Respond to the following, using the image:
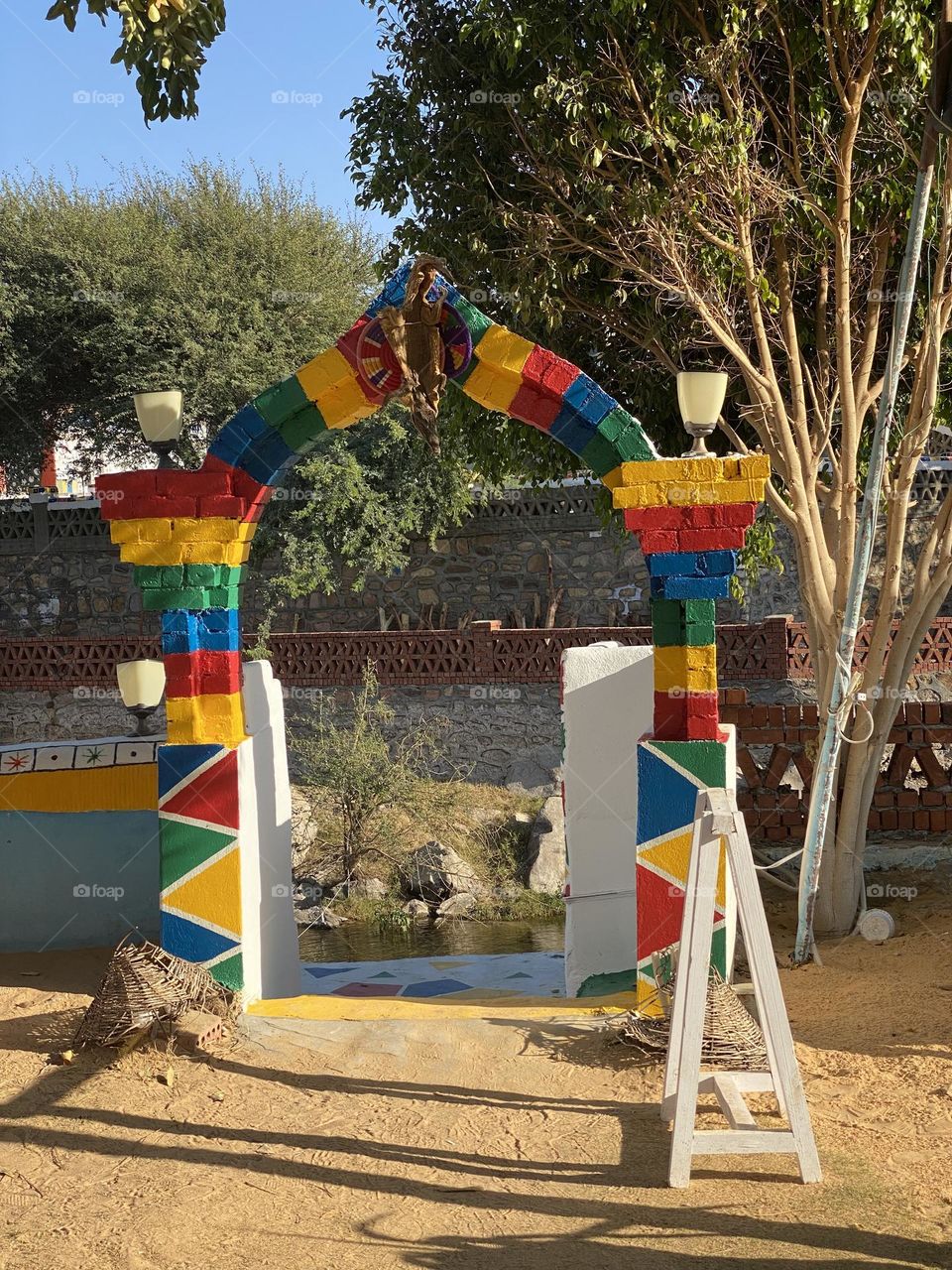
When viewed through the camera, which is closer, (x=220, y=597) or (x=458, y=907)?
(x=220, y=597)

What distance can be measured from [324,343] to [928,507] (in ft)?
33.0

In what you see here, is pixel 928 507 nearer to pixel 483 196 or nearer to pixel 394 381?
pixel 483 196

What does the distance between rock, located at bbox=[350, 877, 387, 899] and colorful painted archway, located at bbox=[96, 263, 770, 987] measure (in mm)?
7373

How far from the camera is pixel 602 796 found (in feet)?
22.7

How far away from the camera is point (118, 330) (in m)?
20.0

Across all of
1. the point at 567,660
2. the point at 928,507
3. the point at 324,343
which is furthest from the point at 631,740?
the point at 324,343

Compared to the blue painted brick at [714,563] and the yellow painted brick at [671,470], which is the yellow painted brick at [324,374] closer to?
the yellow painted brick at [671,470]

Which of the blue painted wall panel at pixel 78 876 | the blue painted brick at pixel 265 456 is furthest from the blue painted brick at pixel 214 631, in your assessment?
the blue painted wall panel at pixel 78 876

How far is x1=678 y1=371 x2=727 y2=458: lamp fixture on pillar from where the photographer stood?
5.82 meters

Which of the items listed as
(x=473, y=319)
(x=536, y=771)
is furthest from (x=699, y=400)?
(x=536, y=771)

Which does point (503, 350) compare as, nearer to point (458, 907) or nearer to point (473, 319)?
point (473, 319)

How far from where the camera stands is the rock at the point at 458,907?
13.1 meters

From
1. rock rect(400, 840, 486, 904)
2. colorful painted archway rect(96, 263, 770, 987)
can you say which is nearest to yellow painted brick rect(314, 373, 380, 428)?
colorful painted archway rect(96, 263, 770, 987)

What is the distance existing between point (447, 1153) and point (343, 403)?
3500 mm
